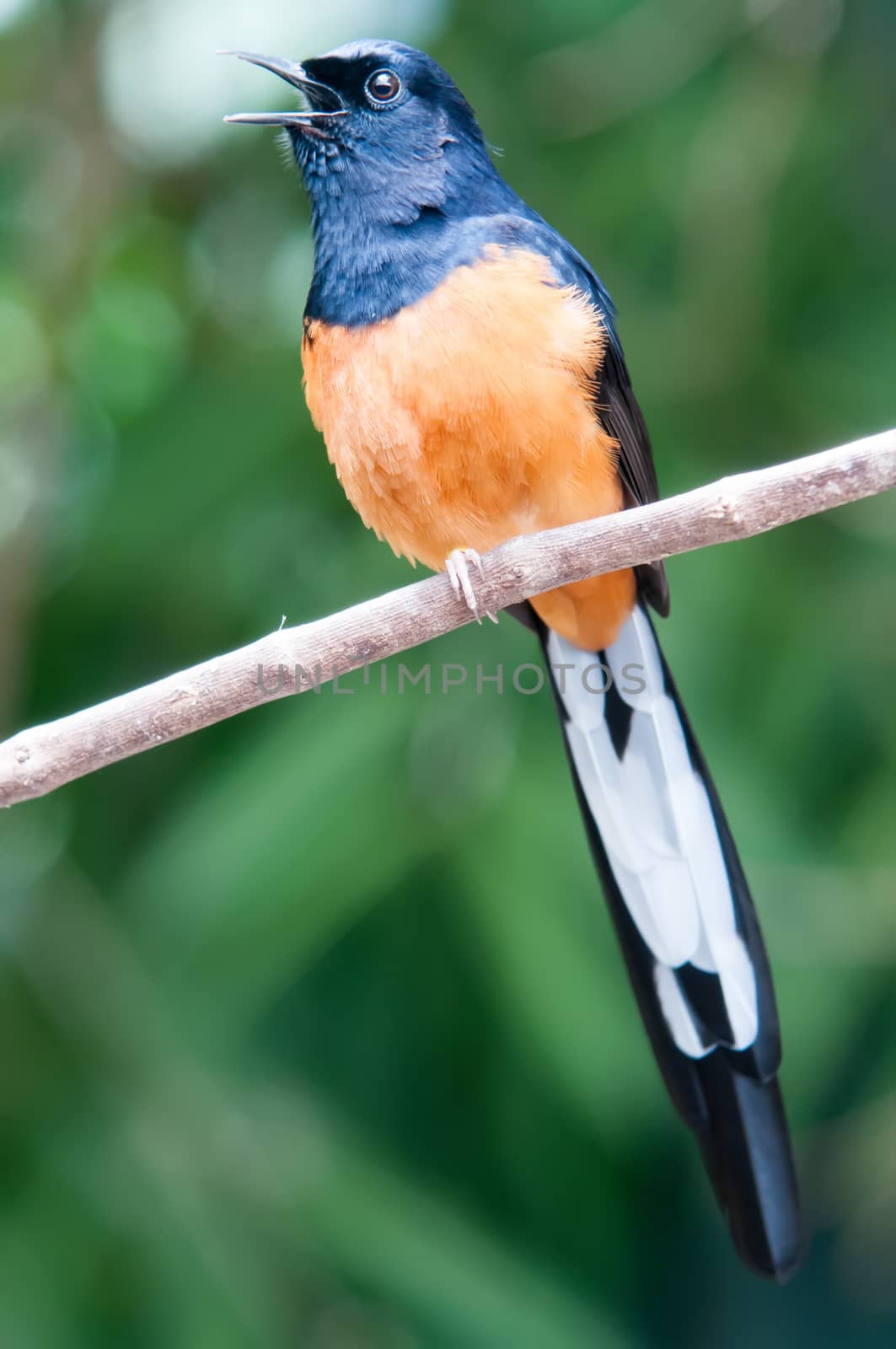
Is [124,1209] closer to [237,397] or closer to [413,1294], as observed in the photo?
[413,1294]

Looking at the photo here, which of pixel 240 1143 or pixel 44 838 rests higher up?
pixel 44 838

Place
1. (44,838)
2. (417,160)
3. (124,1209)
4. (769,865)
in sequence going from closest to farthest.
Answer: (417,160) → (769,865) → (124,1209) → (44,838)

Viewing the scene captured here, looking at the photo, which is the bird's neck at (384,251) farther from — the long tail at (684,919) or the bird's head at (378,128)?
the long tail at (684,919)

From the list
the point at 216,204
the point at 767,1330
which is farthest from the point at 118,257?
the point at 767,1330

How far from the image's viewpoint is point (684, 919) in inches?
108

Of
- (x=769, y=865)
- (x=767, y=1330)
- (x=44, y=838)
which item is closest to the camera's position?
(x=769, y=865)

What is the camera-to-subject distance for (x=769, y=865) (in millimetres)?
2930

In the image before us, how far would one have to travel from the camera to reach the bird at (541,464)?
7.64ft

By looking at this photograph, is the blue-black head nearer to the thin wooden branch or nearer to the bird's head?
the bird's head

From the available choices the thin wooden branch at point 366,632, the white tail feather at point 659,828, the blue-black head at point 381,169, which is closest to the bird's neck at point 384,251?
the blue-black head at point 381,169

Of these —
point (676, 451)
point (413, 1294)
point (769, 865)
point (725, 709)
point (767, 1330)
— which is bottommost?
point (767, 1330)

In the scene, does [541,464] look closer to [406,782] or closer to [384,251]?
[384,251]

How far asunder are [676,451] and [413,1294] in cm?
202

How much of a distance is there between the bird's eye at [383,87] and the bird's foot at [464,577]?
1039 millimetres
